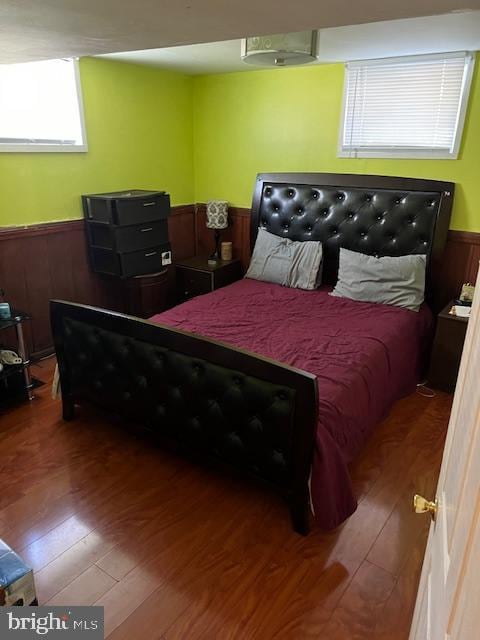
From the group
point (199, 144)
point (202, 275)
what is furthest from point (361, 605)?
point (199, 144)

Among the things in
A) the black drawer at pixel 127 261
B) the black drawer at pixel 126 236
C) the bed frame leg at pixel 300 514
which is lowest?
the bed frame leg at pixel 300 514

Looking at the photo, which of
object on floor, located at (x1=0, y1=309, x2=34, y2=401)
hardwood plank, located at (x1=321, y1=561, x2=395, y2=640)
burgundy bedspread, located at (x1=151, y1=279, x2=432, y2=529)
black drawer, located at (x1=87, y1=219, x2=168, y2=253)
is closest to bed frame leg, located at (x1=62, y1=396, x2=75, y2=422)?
object on floor, located at (x1=0, y1=309, x2=34, y2=401)

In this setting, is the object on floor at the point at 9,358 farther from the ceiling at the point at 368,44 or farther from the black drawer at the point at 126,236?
the ceiling at the point at 368,44

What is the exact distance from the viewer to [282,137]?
12.3 ft

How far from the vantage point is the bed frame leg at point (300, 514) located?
185 cm

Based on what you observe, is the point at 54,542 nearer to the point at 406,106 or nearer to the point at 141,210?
the point at 141,210

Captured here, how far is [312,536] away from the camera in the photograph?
1898mm

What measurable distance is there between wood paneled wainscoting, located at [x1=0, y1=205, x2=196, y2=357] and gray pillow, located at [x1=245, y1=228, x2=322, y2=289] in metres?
1.20

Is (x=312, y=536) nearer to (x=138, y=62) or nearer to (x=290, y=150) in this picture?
(x=290, y=150)

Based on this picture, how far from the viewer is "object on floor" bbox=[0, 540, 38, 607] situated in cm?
130

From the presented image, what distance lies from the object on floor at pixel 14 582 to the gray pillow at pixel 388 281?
8.34 feet

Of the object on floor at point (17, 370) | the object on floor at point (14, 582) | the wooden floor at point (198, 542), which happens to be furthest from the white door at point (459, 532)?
the object on floor at point (17, 370)

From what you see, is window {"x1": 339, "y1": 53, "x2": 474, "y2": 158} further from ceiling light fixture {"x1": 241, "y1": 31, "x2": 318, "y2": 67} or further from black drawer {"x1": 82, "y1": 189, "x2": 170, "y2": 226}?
black drawer {"x1": 82, "y1": 189, "x2": 170, "y2": 226}

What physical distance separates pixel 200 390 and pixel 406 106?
2.64m
